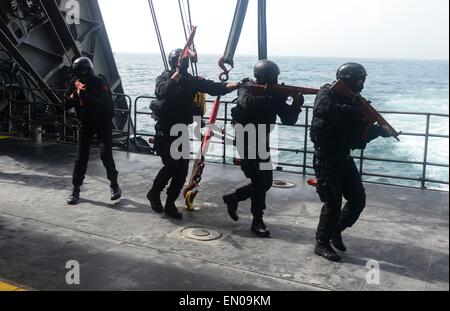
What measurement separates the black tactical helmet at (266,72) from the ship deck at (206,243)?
1.79 metres

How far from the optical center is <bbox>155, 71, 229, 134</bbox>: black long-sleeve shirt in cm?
579

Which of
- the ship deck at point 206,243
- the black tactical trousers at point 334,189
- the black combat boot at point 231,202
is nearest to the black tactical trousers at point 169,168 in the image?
the ship deck at point 206,243

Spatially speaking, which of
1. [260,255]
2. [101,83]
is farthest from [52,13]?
[260,255]

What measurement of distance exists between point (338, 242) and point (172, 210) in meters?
2.17

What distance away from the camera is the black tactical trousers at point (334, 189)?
4.74 metres

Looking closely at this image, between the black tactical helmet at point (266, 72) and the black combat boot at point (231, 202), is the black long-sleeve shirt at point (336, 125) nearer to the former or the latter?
the black tactical helmet at point (266, 72)

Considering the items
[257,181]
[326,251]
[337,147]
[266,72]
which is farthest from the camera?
[257,181]

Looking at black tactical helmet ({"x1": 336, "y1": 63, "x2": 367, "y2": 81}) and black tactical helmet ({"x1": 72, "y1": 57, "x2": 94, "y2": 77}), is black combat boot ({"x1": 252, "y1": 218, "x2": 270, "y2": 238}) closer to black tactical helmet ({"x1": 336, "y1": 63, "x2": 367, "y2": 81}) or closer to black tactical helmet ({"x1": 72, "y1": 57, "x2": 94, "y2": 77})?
black tactical helmet ({"x1": 336, "y1": 63, "x2": 367, "y2": 81})

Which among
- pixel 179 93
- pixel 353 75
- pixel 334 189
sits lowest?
pixel 334 189

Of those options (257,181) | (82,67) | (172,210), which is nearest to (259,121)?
(257,181)

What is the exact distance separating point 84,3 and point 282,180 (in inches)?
350

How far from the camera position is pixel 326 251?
16.1ft

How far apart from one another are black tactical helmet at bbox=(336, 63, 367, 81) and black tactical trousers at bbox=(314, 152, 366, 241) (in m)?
0.78

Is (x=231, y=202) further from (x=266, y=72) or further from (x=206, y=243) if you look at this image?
(x=266, y=72)
